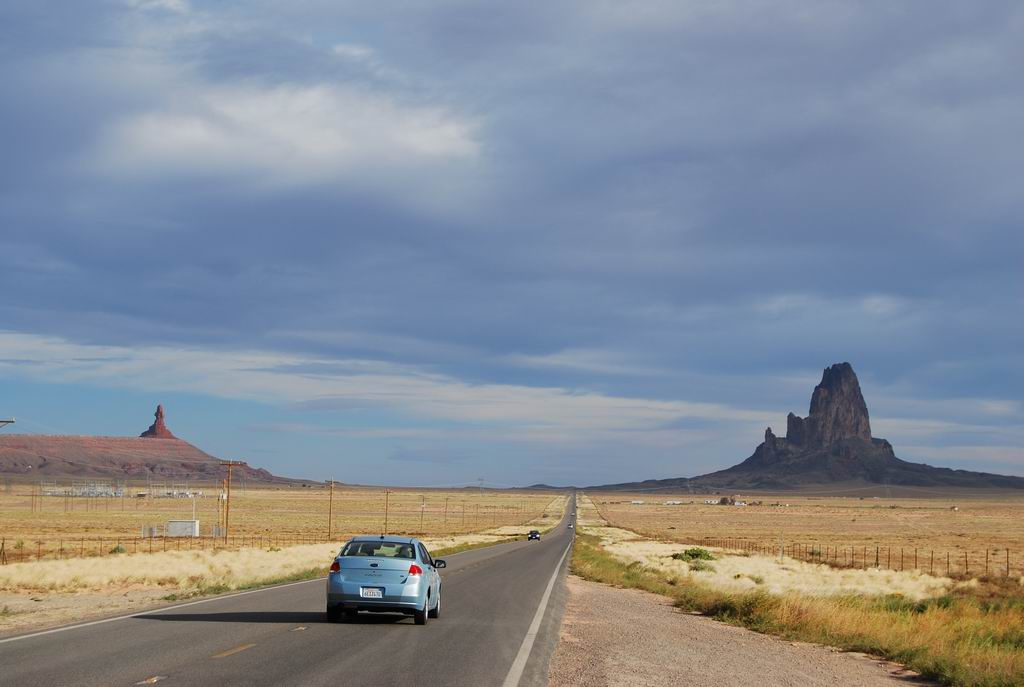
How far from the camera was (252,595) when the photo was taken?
25406 millimetres

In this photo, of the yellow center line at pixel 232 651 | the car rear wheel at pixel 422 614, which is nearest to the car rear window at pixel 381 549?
the car rear wheel at pixel 422 614

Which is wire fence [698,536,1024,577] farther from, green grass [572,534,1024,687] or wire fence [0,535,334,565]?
wire fence [0,535,334,565]

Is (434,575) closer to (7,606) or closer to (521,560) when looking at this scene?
(7,606)

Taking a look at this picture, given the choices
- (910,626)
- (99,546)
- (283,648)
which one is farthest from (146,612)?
(99,546)

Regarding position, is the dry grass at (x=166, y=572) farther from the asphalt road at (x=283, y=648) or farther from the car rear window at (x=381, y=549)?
the car rear window at (x=381, y=549)

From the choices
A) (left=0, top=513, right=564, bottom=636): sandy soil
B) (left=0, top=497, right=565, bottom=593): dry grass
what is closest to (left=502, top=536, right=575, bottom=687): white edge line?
(left=0, top=513, right=564, bottom=636): sandy soil

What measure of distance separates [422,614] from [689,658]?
5192 mm

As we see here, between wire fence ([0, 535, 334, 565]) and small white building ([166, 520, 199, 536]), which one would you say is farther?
→ small white building ([166, 520, 199, 536])

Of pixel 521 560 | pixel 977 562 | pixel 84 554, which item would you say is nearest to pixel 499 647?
pixel 521 560

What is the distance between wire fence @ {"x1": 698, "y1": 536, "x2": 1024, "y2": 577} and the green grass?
20.9m

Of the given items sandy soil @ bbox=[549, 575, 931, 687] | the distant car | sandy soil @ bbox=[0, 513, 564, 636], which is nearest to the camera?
sandy soil @ bbox=[549, 575, 931, 687]

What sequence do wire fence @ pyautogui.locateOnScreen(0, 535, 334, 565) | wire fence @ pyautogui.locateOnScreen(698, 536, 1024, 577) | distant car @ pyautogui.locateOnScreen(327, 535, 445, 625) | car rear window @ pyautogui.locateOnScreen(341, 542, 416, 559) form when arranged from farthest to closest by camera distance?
wire fence @ pyautogui.locateOnScreen(698, 536, 1024, 577) < wire fence @ pyautogui.locateOnScreen(0, 535, 334, 565) < car rear window @ pyautogui.locateOnScreen(341, 542, 416, 559) < distant car @ pyautogui.locateOnScreen(327, 535, 445, 625)

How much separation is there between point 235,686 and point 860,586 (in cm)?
3249

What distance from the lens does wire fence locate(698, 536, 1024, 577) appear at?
5259 cm
